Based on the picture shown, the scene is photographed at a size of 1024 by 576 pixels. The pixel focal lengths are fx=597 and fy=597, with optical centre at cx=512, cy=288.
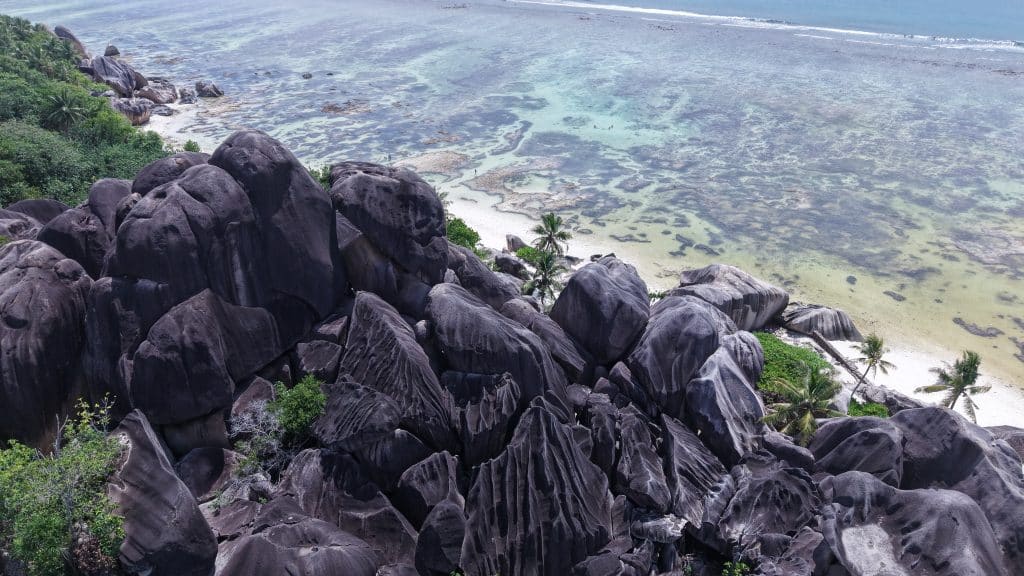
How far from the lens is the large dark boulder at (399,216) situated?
1177 inches

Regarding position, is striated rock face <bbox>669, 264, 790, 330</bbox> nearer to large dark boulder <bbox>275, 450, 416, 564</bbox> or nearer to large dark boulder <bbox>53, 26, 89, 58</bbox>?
large dark boulder <bbox>275, 450, 416, 564</bbox>

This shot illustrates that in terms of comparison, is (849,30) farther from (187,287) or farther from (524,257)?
(187,287)

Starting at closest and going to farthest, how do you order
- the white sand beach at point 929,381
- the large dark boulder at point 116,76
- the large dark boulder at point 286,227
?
the large dark boulder at point 286,227, the white sand beach at point 929,381, the large dark boulder at point 116,76

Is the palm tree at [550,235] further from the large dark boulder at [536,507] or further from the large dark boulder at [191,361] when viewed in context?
the large dark boulder at [191,361]

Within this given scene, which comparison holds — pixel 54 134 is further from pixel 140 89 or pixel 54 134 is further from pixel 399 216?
pixel 399 216

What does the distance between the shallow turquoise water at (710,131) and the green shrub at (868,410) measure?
36.5 feet

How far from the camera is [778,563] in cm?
2175

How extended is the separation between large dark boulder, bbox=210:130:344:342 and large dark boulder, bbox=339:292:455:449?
8.17 feet

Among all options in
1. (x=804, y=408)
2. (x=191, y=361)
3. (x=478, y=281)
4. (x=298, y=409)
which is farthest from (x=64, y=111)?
(x=804, y=408)

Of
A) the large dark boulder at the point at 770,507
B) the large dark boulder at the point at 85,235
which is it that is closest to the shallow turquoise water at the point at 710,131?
the large dark boulder at the point at 770,507

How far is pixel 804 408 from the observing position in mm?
28984

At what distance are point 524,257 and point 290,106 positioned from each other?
52904mm

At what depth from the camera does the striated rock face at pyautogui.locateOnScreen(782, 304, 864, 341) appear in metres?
40.3

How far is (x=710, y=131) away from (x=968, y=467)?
57.1 metres
